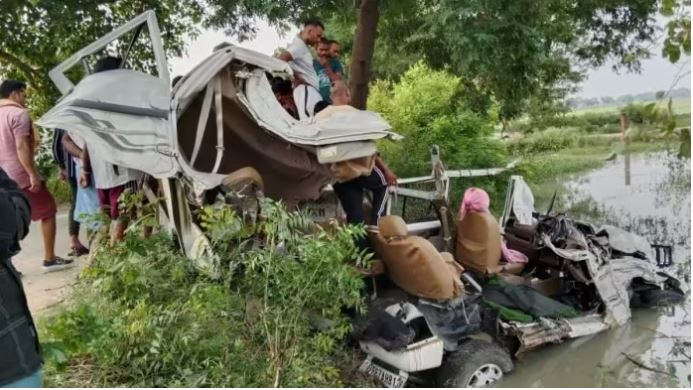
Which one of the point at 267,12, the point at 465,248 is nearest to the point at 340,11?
the point at 267,12

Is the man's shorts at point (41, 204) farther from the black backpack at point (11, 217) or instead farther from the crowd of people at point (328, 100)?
the black backpack at point (11, 217)

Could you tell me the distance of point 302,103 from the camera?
5.61 m

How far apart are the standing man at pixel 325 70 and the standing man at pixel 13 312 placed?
4066 mm

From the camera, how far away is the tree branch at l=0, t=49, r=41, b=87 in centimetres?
830

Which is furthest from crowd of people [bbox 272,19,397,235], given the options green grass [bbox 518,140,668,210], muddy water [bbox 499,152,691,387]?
green grass [bbox 518,140,668,210]

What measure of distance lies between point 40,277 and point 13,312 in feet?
14.2

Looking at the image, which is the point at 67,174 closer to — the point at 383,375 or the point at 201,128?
the point at 201,128

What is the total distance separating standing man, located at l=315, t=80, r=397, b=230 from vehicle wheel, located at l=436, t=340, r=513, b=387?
112 centimetres

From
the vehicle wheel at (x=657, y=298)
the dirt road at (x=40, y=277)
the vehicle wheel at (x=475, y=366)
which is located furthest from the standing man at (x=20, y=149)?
the vehicle wheel at (x=657, y=298)

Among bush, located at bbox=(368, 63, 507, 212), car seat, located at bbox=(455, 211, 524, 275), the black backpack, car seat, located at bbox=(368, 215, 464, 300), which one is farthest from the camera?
bush, located at bbox=(368, 63, 507, 212)

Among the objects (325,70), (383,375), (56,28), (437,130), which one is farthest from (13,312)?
(437,130)

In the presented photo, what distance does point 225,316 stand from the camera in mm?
3711

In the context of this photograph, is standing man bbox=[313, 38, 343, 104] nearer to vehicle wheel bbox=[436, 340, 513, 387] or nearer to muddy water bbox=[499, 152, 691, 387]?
vehicle wheel bbox=[436, 340, 513, 387]

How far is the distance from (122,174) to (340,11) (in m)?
5.02
